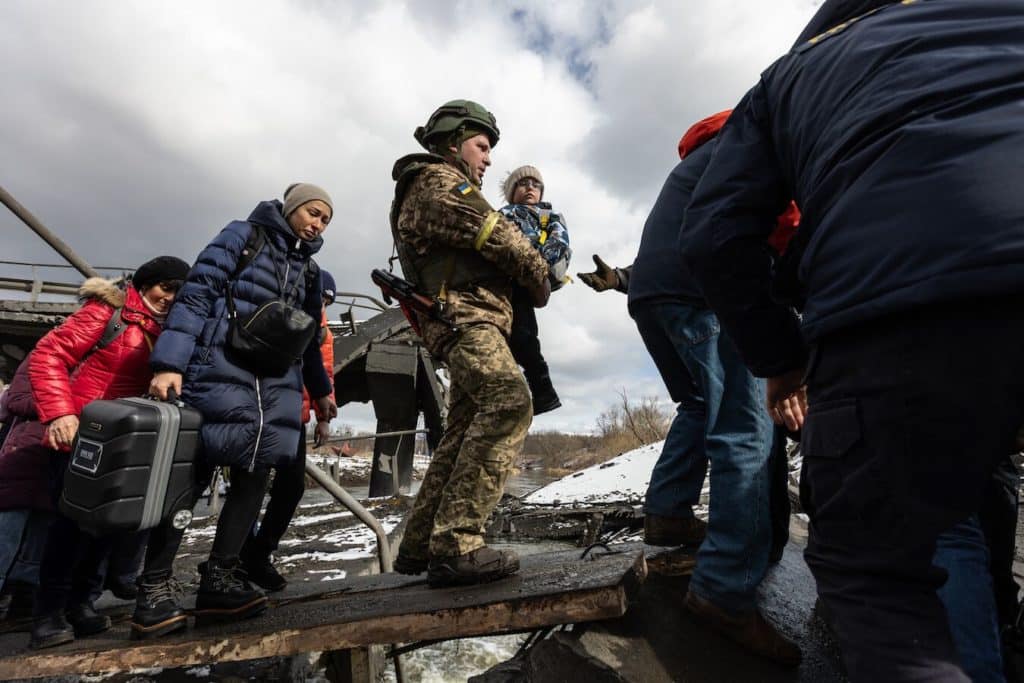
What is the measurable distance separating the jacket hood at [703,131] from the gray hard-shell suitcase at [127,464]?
2090 mm

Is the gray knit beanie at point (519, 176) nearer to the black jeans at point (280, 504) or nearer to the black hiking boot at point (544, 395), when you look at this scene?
the black hiking boot at point (544, 395)

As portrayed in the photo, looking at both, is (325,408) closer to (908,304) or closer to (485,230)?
(485,230)

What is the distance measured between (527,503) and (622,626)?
13.8 feet

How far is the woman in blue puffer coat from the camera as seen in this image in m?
1.96

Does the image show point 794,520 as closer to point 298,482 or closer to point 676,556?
point 676,556

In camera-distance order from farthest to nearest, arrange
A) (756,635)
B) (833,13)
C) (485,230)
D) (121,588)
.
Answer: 1. (121,588)
2. (485,230)
3. (756,635)
4. (833,13)

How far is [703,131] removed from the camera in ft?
6.42

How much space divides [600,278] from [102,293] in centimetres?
243

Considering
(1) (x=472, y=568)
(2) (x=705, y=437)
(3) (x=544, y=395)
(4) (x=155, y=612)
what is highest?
(3) (x=544, y=395)

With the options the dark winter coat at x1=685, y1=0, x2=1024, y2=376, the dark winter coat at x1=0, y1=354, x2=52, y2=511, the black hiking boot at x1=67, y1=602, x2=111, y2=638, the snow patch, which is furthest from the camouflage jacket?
the snow patch

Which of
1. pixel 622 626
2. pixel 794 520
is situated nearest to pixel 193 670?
pixel 622 626

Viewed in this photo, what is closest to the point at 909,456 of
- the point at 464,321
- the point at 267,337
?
the point at 464,321

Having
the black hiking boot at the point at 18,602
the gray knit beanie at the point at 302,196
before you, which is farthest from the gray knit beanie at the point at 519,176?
the black hiking boot at the point at 18,602

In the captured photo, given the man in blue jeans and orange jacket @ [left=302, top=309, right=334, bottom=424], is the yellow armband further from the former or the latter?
orange jacket @ [left=302, top=309, right=334, bottom=424]
